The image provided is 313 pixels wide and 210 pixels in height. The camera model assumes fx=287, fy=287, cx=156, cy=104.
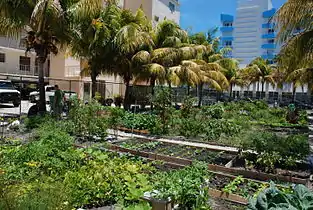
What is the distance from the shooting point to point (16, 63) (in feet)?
94.5

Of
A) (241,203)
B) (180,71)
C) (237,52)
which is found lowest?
(241,203)

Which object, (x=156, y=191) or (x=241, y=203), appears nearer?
(x=156, y=191)

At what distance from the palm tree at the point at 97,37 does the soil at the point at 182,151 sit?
7457mm

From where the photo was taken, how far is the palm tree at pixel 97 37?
14961 mm

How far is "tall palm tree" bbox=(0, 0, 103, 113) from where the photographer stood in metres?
11.6

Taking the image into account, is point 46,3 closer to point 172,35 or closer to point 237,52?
point 172,35

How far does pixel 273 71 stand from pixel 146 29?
76.8ft

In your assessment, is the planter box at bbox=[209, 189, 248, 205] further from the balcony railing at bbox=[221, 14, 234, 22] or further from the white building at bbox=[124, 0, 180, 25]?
the balcony railing at bbox=[221, 14, 234, 22]

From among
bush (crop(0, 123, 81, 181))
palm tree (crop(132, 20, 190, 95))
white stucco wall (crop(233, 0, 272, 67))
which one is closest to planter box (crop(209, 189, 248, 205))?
bush (crop(0, 123, 81, 181))

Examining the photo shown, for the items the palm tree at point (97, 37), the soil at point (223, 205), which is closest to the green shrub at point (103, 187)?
the soil at point (223, 205)

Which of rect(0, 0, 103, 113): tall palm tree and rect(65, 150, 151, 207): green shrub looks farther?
rect(0, 0, 103, 113): tall palm tree

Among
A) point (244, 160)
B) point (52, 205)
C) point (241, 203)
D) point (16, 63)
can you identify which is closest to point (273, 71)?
point (16, 63)

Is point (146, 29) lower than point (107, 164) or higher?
higher

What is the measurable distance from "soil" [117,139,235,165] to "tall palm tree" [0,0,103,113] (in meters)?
6.13
